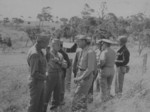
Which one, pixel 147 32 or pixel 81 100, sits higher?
pixel 147 32

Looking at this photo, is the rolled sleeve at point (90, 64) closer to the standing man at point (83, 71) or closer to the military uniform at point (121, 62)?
the standing man at point (83, 71)

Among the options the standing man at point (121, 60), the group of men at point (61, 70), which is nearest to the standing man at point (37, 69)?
the group of men at point (61, 70)

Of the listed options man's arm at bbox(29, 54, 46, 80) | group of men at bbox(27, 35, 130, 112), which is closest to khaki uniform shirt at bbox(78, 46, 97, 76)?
group of men at bbox(27, 35, 130, 112)

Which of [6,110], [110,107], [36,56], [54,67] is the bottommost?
[6,110]

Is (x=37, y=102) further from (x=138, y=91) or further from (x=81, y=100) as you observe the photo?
(x=138, y=91)

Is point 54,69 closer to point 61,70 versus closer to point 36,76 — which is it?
point 61,70

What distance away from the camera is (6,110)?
193 inches

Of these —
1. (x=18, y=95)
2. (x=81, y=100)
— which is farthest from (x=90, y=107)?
(x=18, y=95)

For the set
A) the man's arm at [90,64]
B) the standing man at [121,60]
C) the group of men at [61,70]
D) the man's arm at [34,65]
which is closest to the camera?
the man's arm at [34,65]

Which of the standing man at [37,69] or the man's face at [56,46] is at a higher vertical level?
the man's face at [56,46]

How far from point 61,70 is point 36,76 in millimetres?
1059

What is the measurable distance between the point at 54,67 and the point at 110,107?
4.14 ft

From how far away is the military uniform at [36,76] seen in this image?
3365 millimetres

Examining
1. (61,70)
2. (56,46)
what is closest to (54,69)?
(61,70)
